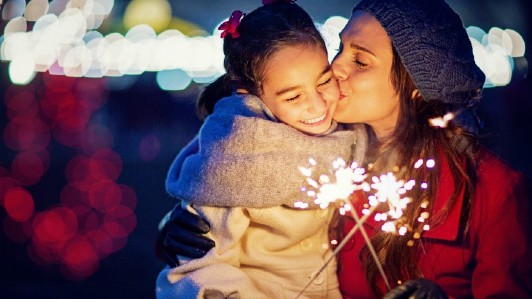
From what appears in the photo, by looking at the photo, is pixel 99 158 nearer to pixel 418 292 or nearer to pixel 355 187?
pixel 355 187

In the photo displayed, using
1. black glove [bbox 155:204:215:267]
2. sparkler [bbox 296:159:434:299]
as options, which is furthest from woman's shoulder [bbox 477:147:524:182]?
black glove [bbox 155:204:215:267]

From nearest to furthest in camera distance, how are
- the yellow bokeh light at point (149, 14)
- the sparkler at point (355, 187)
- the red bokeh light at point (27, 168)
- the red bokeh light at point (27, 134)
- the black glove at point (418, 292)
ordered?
the black glove at point (418, 292) < the sparkler at point (355, 187) < the red bokeh light at point (27, 168) < the red bokeh light at point (27, 134) < the yellow bokeh light at point (149, 14)

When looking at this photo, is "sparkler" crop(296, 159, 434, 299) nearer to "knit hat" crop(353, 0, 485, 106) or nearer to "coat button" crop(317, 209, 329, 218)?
"coat button" crop(317, 209, 329, 218)

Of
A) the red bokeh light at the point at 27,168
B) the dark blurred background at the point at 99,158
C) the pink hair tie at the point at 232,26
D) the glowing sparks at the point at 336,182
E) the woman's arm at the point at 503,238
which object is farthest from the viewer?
the red bokeh light at the point at 27,168

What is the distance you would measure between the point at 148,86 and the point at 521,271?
779 inches

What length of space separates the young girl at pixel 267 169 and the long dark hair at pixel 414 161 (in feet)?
0.69

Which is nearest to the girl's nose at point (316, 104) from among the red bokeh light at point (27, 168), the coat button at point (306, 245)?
the coat button at point (306, 245)

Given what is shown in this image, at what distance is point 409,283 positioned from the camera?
2.57 metres

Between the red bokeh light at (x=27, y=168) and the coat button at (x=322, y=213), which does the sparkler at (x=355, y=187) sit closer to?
the coat button at (x=322, y=213)

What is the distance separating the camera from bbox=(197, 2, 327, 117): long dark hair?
12.0 ft

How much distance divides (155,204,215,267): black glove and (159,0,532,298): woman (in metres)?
0.72

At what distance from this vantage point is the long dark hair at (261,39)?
12.0 feet

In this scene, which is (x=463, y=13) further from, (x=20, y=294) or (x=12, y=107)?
(x=20, y=294)

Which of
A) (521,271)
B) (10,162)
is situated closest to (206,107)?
(521,271)
